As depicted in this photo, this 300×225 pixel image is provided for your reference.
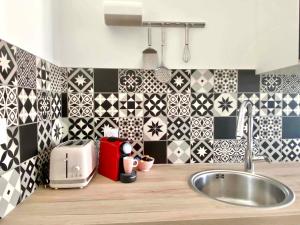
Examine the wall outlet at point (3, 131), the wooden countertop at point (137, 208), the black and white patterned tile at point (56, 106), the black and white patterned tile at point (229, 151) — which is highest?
the black and white patterned tile at point (56, 106)

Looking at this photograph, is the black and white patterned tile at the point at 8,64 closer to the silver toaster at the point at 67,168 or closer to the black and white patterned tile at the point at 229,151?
the silver toaster at the point at 67,168

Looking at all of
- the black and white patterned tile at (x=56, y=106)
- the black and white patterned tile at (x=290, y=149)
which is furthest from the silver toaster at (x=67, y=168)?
the black and white patterned tile at (x=290, y=149)

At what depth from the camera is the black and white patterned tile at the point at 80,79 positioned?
4.42 ft

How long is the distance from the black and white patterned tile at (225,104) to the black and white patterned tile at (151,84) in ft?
1.22

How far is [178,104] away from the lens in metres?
1.42

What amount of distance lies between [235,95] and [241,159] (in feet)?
1.43

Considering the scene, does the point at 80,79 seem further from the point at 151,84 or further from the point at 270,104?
the point at 270,104

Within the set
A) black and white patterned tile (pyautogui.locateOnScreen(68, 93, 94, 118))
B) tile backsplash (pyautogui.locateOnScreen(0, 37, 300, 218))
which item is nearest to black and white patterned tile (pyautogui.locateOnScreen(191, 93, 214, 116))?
tile backsplash (pyautogui.locateOnScreen(0, 37, 300, 218))

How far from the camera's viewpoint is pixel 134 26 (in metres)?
1.34

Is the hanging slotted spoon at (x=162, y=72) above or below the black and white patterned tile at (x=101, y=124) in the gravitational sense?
above

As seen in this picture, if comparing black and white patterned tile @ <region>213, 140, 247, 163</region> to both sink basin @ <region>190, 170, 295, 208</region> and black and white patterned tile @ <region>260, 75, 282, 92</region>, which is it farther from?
black and white patterned tile @ <region>260, 75, 282, 92</region>

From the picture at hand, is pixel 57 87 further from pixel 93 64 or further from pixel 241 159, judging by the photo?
pixel 241 159

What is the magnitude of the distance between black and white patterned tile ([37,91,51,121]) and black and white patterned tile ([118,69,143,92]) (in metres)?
0.43

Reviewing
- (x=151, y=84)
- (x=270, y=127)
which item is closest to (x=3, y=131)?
(x=151, y=84)
